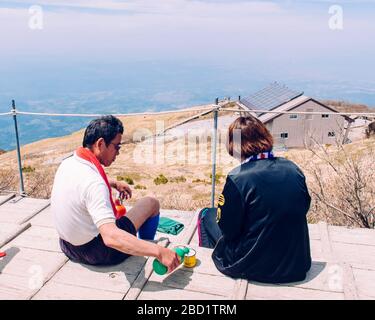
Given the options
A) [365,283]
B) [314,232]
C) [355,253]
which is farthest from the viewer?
A: [314,232]

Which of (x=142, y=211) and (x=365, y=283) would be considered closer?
(x=365, y=283)

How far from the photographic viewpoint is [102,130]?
3.08m

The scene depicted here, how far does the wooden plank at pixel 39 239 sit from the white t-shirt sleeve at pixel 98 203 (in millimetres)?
1204

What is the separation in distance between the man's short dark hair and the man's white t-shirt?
6.9 inches

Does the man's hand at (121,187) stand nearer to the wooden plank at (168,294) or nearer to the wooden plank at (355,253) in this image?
the wooden plank at (168,294)

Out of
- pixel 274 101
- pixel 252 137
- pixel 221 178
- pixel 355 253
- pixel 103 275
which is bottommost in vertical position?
pixel 221 178

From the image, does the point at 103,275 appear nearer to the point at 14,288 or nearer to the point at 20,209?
the point at 14,288

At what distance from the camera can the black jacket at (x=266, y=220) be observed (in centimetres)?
284

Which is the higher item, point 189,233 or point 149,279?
point 149,279

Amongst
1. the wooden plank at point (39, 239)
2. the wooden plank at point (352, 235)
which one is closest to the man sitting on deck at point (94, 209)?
the wooden plank at point (39, 239)

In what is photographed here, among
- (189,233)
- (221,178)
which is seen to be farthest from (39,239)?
(221,178)

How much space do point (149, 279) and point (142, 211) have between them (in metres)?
0.70

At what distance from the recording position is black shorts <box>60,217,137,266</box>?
3.23 metres

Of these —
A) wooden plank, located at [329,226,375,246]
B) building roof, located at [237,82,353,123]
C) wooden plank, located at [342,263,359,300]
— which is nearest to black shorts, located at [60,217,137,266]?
wooden plank, located at [342,263,359,300]
